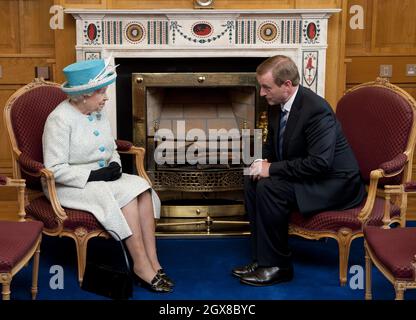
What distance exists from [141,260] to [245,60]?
5.89ft

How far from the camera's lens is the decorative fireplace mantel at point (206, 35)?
414 cm

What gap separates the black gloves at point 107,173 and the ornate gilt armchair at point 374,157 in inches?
39.8

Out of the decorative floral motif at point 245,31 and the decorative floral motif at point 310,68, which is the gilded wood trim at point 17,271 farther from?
the decorative floral motif at point 310,68

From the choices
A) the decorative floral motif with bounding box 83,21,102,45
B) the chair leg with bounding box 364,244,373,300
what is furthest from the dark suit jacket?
the decorative floral motif with bounding box 83,21,102,45

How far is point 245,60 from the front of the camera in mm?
4305

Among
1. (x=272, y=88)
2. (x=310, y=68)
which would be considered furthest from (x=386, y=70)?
(x=272, y=88)

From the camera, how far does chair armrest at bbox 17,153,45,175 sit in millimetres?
3164

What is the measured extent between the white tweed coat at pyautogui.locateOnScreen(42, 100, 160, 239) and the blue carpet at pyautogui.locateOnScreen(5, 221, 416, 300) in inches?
17.0

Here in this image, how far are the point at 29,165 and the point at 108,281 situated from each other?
0.76m

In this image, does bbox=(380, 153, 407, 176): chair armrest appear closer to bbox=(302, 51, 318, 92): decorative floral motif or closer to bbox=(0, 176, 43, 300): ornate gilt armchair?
bbox=(302, 51, 318, 92): decorative floral motif

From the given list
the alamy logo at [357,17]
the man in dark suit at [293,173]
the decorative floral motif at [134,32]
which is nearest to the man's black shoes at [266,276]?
the man in dark suit at [293,173]

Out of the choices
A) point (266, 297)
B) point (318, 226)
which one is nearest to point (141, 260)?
point (266, 297)

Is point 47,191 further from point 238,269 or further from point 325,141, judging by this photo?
point 325,141
